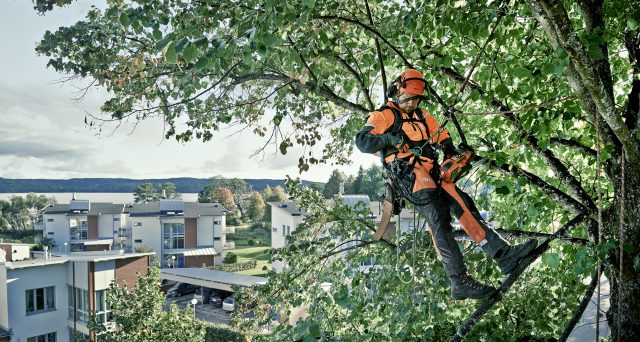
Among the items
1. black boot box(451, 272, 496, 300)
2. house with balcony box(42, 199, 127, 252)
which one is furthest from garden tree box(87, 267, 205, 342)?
house with balcony box(42, 199, 127, 252)

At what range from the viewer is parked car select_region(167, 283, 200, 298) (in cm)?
3193

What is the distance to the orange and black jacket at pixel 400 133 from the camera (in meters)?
3.36

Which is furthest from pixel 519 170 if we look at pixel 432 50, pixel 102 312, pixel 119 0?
pixel 102 312

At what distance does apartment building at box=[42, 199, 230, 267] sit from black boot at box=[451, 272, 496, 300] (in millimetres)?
36103

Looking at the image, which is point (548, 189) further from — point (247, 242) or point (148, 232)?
point (247, 242)

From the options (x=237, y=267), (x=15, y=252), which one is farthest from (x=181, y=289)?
(x=15, y=252)

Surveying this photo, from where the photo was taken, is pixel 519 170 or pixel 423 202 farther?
pixel 519 170

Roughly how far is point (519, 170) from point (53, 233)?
47.1m

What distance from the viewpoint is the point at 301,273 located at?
17.2ft

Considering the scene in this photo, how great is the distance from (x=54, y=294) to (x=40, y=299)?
1.97ft

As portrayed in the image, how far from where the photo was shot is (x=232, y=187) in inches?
2061

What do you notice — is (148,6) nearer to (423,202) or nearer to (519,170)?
(423,202)

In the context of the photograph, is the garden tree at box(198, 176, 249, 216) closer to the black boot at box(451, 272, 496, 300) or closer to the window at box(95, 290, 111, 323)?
the window at box(95, 290, 111, 323)

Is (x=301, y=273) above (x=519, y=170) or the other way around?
the other way around
